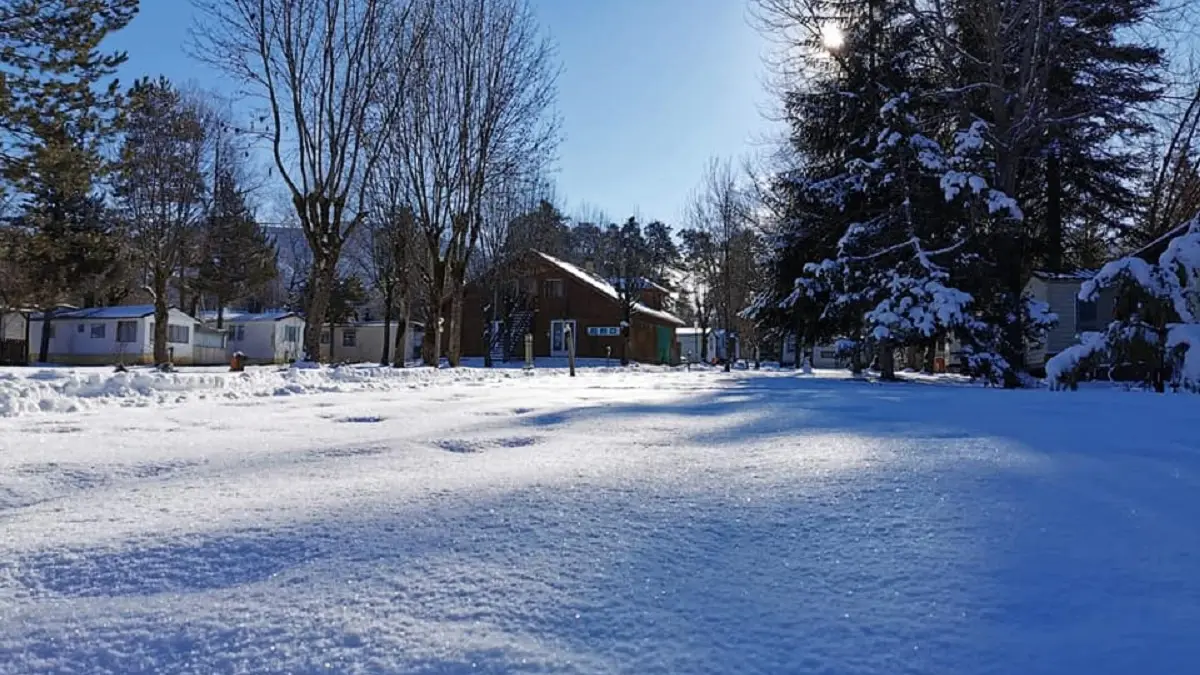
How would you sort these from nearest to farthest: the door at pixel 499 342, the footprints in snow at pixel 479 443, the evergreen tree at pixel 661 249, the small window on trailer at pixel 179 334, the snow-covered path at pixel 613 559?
the snow-covered path at pixel 613 559, the footprints in snow at pixel 479 443, the small window on trailer at pixel 179 334, the door at pixel 499 342, the evergreen tree at pixel 661 249

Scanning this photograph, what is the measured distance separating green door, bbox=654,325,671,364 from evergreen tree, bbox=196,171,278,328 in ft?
70.7

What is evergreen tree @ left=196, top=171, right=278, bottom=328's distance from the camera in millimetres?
26875

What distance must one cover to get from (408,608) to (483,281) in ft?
88.6

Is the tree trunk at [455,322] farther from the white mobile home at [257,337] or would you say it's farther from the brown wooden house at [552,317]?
the white mobile home at [257,337]

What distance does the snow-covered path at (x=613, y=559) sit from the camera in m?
1.38

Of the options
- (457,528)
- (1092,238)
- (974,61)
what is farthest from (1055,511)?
(1092,238)

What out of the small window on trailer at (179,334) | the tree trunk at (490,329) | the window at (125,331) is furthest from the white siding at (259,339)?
the tree trunk at (490,329)

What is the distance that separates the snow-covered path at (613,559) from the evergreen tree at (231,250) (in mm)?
26907

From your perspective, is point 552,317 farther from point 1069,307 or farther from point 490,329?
point 1069,307

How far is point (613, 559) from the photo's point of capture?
1809 mm

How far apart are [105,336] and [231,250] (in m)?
7.33

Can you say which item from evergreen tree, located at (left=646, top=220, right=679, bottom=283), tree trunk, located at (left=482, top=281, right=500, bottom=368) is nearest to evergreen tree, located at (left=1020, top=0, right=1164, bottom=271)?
tree trunk, located at (left=482, top=281, right=500, bottom=368)

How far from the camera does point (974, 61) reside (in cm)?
1239

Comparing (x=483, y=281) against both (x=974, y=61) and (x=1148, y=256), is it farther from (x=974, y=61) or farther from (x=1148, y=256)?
(x=1148, y=256)
